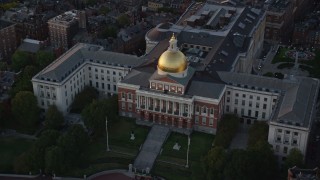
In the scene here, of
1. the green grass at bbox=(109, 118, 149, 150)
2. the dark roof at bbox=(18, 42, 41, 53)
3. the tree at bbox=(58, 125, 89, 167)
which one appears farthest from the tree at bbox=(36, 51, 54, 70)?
the tree at bbox=(58, 125, 89, 167)

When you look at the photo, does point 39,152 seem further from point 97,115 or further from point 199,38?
point 199,38

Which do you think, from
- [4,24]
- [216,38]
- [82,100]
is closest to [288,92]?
[216,38]

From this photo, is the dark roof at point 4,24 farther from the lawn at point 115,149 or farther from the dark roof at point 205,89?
the dark roof at point 205,89

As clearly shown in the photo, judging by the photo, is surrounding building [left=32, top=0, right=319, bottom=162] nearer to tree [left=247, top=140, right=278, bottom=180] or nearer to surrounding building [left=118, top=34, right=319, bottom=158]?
surrounding building [left=118, top=34, right=319, bottom=158]

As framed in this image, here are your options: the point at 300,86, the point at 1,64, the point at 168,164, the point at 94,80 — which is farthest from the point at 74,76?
the point at 300,86

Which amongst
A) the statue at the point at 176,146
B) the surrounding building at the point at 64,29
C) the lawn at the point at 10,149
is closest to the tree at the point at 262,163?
the statue at the point at 176,146
